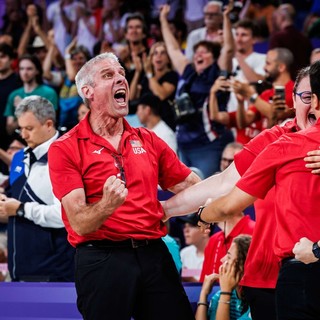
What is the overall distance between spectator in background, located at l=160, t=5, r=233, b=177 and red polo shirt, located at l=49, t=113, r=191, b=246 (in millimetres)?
3798

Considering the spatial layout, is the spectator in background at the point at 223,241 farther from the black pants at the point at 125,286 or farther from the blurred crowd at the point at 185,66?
the black pants at the point at 125,286

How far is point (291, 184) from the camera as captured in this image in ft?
12.7

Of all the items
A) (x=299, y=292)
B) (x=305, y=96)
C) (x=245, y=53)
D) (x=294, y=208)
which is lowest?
(x=299, y=292)

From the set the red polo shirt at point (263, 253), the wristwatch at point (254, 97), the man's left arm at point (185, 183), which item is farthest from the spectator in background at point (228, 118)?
the red polo shirt at point (263, 253)

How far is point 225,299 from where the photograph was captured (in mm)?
5211

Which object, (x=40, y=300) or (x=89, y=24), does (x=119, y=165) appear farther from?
(x=89, y=24)

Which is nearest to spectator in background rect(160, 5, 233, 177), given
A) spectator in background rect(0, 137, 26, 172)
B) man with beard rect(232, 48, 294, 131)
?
man with beard rect(232, 48, 294, 131)

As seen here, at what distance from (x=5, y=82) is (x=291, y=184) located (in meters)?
6.98

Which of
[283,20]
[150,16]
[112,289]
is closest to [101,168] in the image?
[112,289]

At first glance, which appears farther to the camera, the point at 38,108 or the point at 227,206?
the point at 38,108

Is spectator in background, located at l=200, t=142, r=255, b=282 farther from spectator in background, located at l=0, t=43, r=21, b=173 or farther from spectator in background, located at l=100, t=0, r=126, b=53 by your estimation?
spectator in background, located at l=100, t=0, r=126, b=53

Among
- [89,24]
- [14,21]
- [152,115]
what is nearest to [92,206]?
[152,115]

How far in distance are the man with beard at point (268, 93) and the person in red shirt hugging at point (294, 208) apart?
12.5ft

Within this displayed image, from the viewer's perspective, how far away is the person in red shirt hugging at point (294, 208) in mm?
3793
